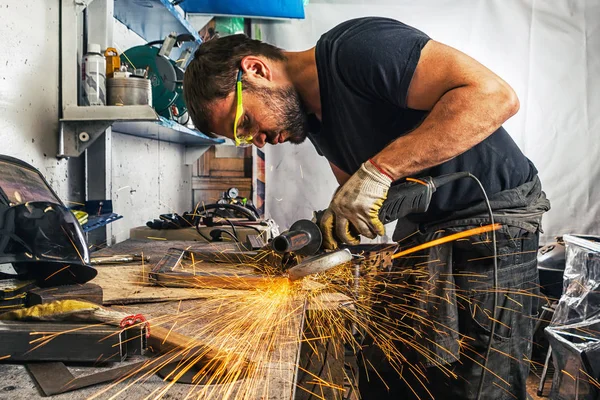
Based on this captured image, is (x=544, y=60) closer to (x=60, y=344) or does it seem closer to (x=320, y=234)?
(x=320, y=234)

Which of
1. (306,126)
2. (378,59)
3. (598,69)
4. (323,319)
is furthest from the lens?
(598,69)

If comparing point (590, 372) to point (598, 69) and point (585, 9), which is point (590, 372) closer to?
point (598, 69)

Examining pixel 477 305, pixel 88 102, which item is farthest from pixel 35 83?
pixel 477 305

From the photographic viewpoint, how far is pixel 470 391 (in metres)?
1.73

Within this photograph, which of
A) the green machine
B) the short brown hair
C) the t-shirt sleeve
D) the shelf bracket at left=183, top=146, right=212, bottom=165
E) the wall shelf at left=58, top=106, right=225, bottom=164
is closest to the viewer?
the t-shirt sleeve

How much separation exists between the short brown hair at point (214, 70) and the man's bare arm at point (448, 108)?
1.91 ft

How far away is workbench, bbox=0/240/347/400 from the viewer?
0.82m

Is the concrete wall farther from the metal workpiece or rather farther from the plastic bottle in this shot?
the metal workpiece

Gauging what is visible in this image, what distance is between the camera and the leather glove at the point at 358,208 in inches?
53.8

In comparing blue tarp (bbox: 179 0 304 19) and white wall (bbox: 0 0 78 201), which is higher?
blue tarp (bbox: 179 0 304 19)

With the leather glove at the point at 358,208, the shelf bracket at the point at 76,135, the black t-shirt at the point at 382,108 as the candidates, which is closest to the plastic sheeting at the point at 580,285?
the black t-shirt at the point at 382,108

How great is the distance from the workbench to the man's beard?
61 cm

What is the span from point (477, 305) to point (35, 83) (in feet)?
5.91

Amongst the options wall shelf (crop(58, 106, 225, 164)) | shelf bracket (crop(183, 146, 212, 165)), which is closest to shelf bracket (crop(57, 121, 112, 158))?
wall shelf (crop(58, 106, 225, 164))
